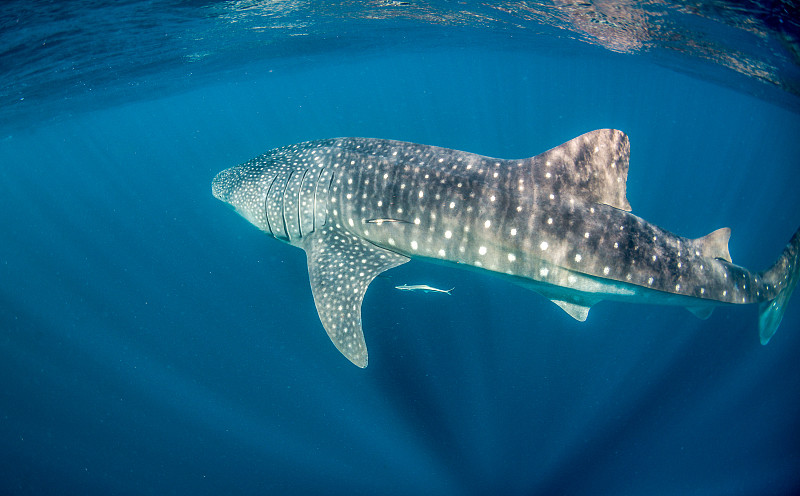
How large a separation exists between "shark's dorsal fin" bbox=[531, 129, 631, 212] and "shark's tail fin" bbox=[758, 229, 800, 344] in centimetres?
296

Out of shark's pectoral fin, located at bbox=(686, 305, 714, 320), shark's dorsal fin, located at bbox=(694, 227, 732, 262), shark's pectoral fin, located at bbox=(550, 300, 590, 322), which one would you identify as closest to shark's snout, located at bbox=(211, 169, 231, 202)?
shark's pectoral fin, located at bbox=(550, 300, 590, 322)

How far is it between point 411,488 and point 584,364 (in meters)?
5.18

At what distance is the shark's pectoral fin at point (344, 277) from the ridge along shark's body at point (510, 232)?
0.05ft

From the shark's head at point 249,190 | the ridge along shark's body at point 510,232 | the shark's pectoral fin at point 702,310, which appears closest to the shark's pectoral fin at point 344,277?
the ridge along shark's body at point 510,232

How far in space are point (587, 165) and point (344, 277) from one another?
3.51m

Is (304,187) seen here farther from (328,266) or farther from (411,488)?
(411,488)

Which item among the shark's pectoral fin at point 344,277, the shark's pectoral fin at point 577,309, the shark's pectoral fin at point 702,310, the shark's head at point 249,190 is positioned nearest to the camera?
the shark's pectoral fin at point 344,277

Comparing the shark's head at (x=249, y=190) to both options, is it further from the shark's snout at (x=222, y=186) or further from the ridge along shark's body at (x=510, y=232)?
the ridge along shark's body at (x=510, y=232)

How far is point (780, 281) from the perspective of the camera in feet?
19.5

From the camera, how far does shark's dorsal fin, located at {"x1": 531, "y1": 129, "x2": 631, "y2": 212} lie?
4863mm

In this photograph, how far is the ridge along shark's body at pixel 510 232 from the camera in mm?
4758

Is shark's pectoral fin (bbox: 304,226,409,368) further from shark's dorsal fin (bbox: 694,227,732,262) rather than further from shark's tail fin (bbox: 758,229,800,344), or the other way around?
shark's tail fin (bbox: 758,229,800,344)

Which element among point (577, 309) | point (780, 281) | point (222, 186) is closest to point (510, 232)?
point (577, 309)

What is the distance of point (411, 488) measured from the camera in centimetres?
889
